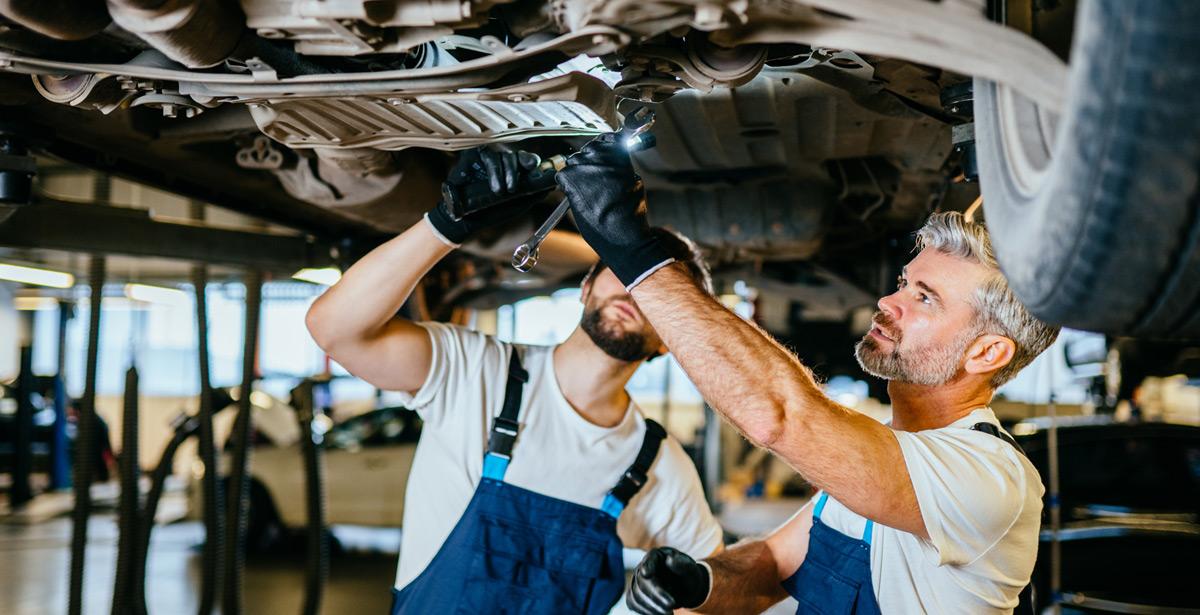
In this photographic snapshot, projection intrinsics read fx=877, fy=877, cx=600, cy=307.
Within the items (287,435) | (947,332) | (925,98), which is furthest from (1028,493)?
(287,435)

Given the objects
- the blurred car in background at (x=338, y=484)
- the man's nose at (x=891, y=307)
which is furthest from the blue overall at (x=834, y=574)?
the blurred car in background at (x=338, y=484)

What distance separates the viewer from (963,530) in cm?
123

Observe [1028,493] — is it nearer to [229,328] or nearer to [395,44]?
[395,44]

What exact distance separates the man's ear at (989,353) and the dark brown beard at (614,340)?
0.72 metres

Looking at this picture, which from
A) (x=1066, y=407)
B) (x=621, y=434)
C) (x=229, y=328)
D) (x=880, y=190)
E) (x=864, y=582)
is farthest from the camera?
(x=229, y=328)

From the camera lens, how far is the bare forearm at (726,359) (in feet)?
3.94

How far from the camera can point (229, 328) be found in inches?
451

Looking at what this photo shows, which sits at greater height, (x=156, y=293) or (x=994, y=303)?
(x=994, y=303)

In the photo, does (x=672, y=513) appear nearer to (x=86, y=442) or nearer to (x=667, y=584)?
(x=667, y=584)

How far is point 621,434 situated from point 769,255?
153 cm

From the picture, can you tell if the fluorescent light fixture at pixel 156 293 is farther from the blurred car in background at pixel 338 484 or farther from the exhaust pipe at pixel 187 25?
the exhaust pipe at pixel 187 25

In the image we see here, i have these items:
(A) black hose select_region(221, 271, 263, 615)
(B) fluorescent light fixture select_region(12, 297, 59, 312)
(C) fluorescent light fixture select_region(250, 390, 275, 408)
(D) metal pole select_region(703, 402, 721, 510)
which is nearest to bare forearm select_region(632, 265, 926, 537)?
(A) black hose select_region(221, 271, 263, 615)

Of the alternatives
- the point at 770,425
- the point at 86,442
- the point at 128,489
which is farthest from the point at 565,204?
the point at 128,489

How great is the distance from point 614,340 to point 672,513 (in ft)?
1.41
